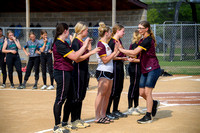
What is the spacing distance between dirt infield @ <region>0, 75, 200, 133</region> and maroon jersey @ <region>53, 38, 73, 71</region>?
4.09ft

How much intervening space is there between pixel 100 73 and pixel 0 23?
17935 millimetres

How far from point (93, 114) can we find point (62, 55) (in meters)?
2.35

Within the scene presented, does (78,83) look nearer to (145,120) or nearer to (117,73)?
(117,73)

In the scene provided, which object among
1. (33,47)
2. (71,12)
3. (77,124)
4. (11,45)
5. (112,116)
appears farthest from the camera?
(71,12)

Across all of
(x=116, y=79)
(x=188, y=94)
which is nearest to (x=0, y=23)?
(x=188, y=94)

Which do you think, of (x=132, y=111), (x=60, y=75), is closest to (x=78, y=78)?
(x=60, y=75)

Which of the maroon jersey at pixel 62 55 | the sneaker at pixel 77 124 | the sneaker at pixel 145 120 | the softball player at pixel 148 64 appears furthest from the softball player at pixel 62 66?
the sneaker at pixel 145 120

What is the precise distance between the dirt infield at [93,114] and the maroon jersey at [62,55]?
4.09ft

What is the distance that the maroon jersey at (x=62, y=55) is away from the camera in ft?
19.4

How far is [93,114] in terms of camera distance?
25.7 ft

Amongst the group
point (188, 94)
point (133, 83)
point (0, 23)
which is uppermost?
point (0, 23)

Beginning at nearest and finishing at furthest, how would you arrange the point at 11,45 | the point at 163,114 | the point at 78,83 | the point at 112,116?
1. the point at 78,83
2. the point at 112,116
3. the point at 163,114
4. the point at 11,45

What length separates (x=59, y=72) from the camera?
6023mm

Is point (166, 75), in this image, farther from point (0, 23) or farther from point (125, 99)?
point (0, 23)
